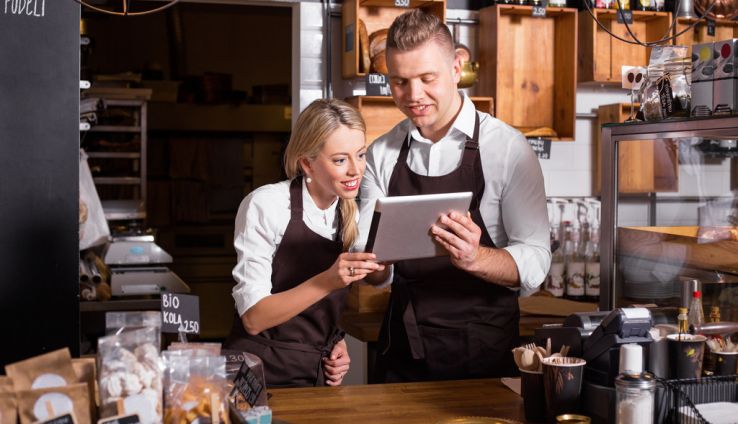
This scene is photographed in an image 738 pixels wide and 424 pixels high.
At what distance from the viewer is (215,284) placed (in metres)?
7.43

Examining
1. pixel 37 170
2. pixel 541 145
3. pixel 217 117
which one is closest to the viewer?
pixel 37 170

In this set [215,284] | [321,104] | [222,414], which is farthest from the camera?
[215,284]

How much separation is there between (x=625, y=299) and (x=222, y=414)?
4.47 ft

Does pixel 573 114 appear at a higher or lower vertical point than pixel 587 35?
lower

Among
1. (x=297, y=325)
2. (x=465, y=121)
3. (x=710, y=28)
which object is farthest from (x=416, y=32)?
(x=710, y=28)

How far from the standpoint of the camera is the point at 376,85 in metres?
4.46

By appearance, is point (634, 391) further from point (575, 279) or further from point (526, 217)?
point (575, 279)

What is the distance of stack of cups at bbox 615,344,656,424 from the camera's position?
1.78 m

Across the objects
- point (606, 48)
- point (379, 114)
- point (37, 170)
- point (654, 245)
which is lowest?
point (654, 245)

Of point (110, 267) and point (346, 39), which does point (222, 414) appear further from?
point (346, 39)

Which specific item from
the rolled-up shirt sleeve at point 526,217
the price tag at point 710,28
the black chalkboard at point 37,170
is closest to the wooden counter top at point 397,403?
the rolled-up shirt sleeve at point 526,217

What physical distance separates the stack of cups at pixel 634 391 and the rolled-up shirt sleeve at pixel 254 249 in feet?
3.22

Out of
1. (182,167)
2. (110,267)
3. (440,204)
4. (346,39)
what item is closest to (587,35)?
(346,39)

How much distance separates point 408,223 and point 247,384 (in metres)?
0.60
